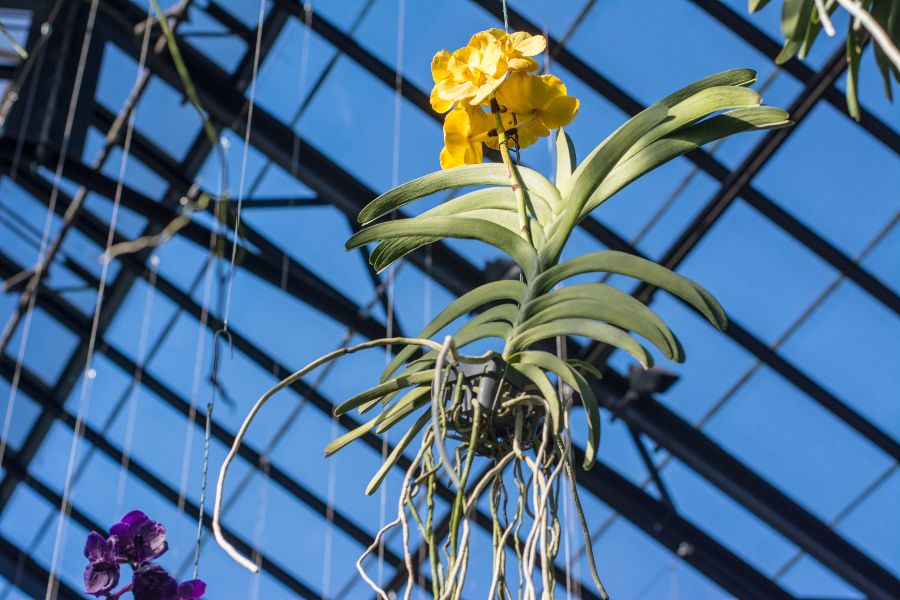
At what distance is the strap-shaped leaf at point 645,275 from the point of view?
74cm

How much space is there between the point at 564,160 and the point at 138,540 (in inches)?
16.5

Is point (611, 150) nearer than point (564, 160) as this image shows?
Yes

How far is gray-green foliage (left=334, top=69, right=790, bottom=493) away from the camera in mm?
738

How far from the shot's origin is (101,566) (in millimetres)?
871

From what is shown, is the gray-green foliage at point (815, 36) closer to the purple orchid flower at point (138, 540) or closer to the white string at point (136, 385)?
the purple orchid flower at point (138, 540)

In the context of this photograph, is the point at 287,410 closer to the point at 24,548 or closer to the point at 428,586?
the point at 428,586

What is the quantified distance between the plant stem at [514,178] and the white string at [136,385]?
577 cm

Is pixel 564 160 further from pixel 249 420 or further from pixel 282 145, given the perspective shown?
pixel 282 145

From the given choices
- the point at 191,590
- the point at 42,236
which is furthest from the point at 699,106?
the point at 42,236

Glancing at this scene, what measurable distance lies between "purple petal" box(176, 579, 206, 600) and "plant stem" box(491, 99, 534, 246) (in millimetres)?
337

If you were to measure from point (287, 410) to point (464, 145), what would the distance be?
5.69 meters

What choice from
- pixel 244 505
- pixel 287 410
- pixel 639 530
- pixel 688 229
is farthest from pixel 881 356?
pixel 244 505

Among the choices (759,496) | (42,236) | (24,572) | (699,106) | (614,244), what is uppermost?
(42,236)

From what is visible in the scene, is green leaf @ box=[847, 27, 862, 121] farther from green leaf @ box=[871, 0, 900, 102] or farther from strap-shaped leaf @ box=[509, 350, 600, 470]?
strap-shaped leaf @ box=[509, 350, 600, 470]
